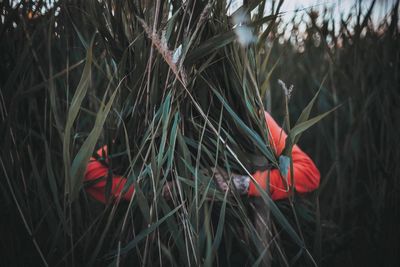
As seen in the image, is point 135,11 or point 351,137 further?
point 351,137

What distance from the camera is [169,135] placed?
68cm

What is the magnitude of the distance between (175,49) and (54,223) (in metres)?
0.44

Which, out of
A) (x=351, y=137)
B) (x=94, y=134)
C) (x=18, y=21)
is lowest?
(x=351, y=137)

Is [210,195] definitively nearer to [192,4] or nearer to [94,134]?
[94,134]

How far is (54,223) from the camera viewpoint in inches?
28.7

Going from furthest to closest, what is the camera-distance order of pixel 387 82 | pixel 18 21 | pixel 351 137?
pixel 351 137 < pixel 387 82 < pixel 18 21

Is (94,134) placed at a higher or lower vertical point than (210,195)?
higher

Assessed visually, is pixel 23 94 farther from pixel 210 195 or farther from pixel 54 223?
pixel 210 195

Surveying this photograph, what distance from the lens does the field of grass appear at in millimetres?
609

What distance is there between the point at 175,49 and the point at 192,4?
0.09 m

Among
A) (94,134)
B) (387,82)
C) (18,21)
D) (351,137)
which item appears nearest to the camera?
(94,134)

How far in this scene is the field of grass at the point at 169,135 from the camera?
2.00ft

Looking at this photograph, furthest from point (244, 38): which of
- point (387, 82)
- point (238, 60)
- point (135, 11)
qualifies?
point (387, 82)

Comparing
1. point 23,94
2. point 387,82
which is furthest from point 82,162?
point 387,82
